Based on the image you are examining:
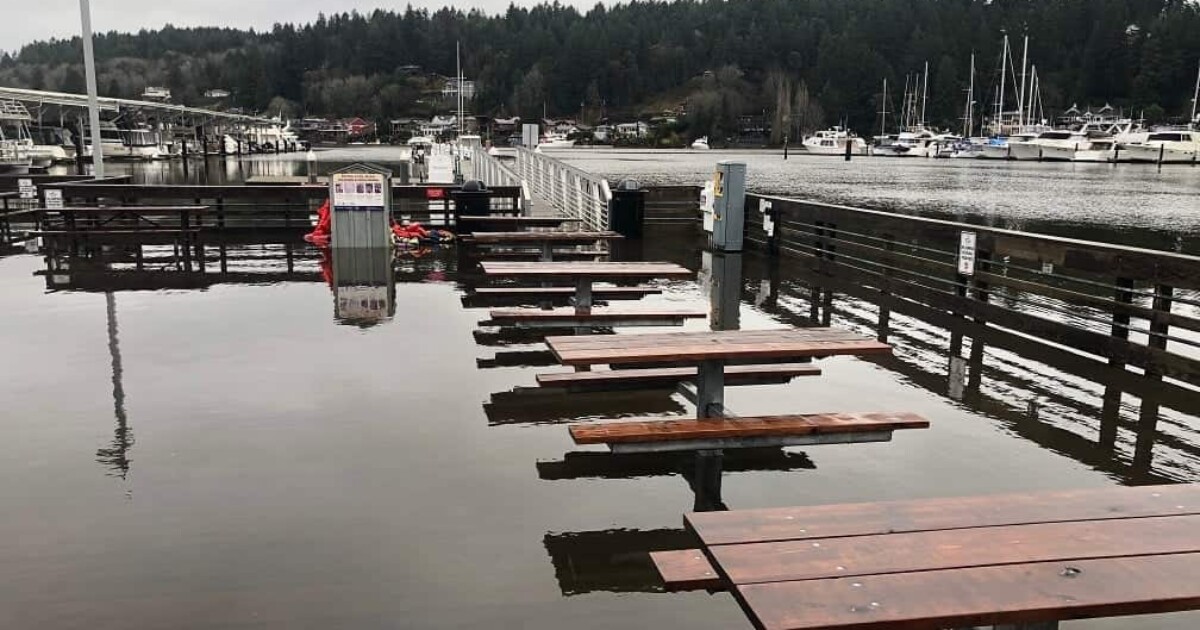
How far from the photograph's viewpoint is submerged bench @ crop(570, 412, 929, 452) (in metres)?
4.85

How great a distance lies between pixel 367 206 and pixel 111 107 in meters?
A: 72.3

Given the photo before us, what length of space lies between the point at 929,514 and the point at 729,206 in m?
11.5

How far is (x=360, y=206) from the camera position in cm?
1310

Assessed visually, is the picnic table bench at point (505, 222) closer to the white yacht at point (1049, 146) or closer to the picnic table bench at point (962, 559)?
the picnic table bench at point (962, 559)

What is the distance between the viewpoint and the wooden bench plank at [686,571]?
3.14 m

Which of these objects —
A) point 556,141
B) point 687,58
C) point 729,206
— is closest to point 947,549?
point 729,206

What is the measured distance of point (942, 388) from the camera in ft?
22.5

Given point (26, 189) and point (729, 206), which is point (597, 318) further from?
point (26, 189)

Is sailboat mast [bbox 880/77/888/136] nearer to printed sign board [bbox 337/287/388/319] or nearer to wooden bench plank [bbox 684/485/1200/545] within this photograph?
printed sign board [bbox 337/287/388/319]

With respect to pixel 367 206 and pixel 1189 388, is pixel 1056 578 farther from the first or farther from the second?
pixel 367 206

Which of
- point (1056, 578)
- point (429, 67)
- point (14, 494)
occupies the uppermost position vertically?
point (429, 67)

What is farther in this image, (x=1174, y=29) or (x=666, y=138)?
(x=666, y=138)

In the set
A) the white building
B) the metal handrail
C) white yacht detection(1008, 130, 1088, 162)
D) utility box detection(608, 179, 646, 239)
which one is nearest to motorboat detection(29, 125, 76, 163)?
the metal handrail

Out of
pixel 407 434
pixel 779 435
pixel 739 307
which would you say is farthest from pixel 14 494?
pixel 739 307
